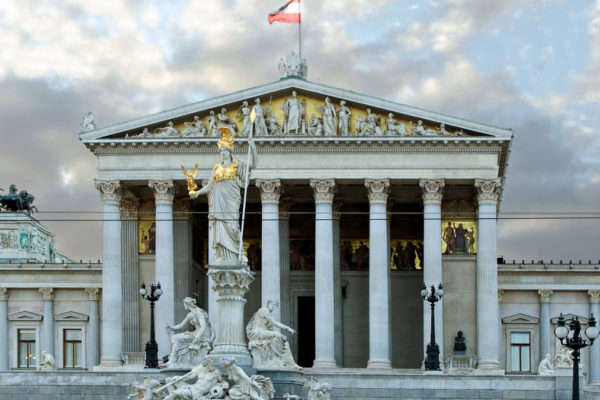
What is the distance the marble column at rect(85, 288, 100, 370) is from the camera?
79875mm

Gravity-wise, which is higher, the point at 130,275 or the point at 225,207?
the point at 225,207

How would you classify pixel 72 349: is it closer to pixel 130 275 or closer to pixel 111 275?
pixel 130 275

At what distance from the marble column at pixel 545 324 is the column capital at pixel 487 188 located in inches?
414

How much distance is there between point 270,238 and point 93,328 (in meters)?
15.4

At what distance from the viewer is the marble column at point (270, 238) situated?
71.0m

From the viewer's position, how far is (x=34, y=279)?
82250 millimetres

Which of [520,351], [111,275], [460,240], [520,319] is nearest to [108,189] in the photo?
[111,275]

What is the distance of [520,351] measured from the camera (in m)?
79.3

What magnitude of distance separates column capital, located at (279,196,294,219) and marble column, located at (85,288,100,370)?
13.4 metres

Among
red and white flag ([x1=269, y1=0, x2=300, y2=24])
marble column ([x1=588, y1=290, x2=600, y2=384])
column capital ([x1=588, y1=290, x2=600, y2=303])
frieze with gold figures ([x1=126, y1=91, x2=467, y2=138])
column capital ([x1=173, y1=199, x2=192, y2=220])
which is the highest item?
red and white flag ([x1=269, y1=0, x2=300, y2=24])

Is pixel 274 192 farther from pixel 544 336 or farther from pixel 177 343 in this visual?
pixel 177 343

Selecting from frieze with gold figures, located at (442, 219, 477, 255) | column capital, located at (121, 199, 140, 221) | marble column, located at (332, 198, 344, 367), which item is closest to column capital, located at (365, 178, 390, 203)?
marble column, located at (332, 198, 344, 367)

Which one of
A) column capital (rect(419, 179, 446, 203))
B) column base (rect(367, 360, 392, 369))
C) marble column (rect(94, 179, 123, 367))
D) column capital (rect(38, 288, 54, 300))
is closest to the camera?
column base (rect(367, 360, 392, 369))

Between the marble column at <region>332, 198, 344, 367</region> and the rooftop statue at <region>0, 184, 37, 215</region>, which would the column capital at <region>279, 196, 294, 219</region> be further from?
the rooftop statue at <region>0, 184, 37, 215</region>
